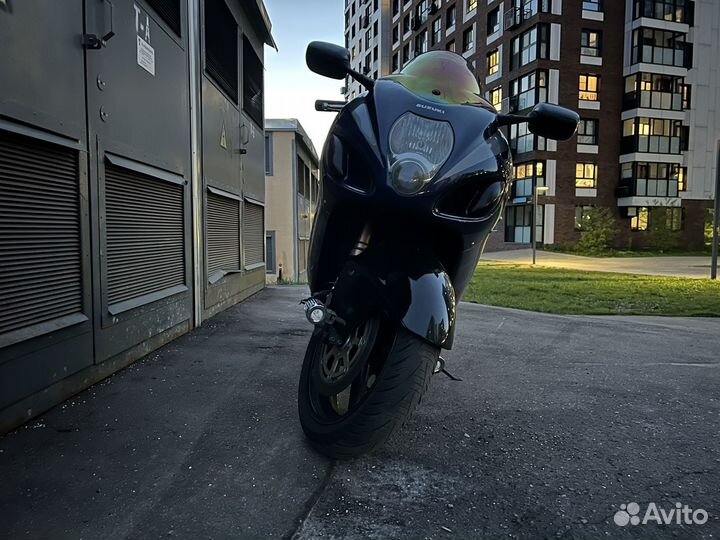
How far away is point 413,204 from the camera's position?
6.93 feet

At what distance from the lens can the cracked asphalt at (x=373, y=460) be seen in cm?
188

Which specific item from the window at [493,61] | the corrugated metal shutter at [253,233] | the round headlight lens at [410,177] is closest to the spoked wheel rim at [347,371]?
the round headlight lens at [410,177]

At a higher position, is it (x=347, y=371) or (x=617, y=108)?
(x=617, y=108)

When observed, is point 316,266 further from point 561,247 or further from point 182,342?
point 561,247

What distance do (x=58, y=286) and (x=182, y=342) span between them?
1.91m

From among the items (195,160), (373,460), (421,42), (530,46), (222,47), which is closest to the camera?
(373,460)

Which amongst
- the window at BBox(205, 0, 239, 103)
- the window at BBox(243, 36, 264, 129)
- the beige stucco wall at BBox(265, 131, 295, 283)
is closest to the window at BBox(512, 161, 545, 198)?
the beige stucco wall at BBox(265, 131, 295, 283)

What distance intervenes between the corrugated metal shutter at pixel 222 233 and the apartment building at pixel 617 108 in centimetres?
2820

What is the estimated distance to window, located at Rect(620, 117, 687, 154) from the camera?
33281 millimetres

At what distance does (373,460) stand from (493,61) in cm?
4015

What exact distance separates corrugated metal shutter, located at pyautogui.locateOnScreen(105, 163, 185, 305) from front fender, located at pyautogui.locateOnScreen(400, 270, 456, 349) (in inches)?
103

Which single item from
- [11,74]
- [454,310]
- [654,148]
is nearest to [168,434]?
[454,310]

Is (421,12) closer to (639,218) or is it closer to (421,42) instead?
(421,42)

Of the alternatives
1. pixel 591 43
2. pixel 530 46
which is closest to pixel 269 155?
pixel 530 46
